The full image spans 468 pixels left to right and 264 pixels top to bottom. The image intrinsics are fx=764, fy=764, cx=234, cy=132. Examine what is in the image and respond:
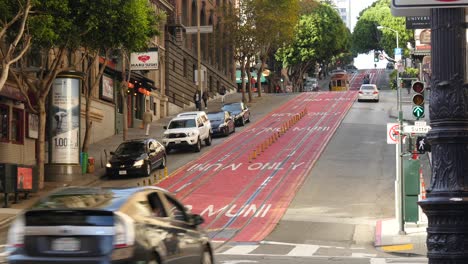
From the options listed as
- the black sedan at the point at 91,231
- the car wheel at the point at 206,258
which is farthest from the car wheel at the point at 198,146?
the black sedan at the point at 91,231

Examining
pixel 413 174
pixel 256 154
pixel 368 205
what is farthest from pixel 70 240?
pixel 256 154

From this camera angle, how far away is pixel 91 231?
855cm

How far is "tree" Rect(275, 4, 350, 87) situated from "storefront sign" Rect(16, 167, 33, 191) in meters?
72.3

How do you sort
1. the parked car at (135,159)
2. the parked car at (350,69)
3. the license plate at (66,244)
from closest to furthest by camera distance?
the license plate at (66,244), the parked car at (135,159), the parked car at (350,69)

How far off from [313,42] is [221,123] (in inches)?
2202

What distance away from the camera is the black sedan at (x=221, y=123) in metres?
46.7

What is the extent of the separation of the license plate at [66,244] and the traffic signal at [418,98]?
13155 mm

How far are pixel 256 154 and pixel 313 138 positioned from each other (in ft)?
24.0

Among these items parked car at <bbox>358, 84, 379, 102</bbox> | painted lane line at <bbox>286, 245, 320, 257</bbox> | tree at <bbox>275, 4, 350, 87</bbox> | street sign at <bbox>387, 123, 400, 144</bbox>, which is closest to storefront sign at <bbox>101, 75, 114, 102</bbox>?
parked car at <bbox>358, 84, 379, 102</bbox>

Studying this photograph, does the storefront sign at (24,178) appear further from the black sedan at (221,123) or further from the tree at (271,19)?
the tree at (271,19)

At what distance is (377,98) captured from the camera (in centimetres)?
6800

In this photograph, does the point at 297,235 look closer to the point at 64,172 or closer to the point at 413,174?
the point at 413,174

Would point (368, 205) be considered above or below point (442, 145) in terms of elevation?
below

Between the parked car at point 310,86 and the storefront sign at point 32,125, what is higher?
the parked car at point 310,86
